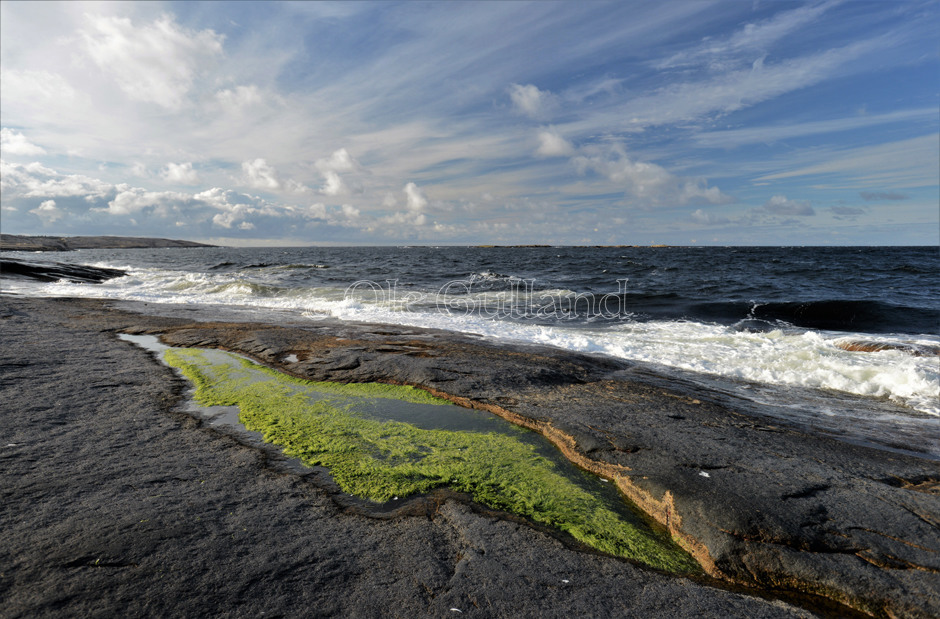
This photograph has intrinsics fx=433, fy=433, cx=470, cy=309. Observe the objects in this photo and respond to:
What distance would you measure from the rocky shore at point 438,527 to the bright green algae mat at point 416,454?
0.77ft

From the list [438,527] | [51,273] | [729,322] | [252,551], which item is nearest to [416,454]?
[438,527]

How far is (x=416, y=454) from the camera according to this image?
15.2 ft

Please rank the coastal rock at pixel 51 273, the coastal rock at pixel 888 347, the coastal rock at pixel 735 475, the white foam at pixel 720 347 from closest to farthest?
the coastal rock at pixel 735 475
the white foam at pixel 720 347
the coastal rock at pixel 888 347
the coastal rock at pixel 51 273

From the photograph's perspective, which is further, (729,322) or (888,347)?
(729,322)

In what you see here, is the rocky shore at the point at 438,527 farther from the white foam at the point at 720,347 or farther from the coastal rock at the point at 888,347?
the coastal rock at the point at 888,347

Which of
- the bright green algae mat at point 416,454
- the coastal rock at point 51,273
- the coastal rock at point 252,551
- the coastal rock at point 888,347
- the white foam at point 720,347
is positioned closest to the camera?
the coastal rock at point 252,551

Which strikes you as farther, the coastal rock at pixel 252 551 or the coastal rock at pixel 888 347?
the coastal rock at pixel 888 347

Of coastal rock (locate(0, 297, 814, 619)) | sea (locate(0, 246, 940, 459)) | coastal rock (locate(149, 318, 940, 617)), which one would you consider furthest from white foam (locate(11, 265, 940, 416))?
coastal rock (locate(0, 297, 814, 619))

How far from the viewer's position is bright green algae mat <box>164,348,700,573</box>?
137 inches

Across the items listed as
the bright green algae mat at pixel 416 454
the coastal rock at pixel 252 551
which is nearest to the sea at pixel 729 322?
the bright green algae mat at pixel 416 454

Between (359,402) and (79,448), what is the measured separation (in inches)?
120

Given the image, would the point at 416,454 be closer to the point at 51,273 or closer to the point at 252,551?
the point at 252,551

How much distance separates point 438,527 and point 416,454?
1401 mm

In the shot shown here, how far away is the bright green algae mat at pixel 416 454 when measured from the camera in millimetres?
3473
